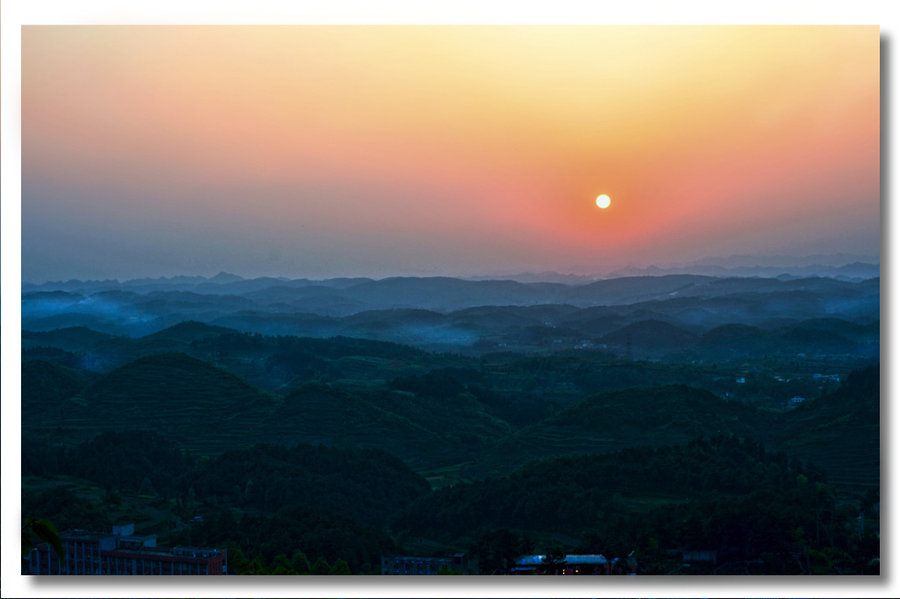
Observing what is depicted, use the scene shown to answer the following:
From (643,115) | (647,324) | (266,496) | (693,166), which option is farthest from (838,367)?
(266,496)

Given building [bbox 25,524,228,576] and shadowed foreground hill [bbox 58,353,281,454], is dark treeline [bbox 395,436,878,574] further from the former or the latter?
shadowed foreground hill [bbox 58,353,281,454]

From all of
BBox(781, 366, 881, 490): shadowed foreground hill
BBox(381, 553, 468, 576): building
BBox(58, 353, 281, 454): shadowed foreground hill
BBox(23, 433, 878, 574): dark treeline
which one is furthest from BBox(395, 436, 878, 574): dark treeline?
BBox(58, 353, 281, 454): shadowed foreground hill

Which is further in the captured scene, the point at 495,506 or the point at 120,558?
the point at 495,506

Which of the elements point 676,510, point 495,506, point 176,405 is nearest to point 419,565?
point 495,506

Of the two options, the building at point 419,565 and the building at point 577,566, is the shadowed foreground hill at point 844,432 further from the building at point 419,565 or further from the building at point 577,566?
the building at point 419,565

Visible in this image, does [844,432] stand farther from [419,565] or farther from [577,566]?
[419,565]

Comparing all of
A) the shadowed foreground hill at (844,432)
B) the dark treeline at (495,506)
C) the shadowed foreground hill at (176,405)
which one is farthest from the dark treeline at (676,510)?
the shadowed foreground hill at (176,405)

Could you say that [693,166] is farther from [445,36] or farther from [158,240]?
[158,240]
